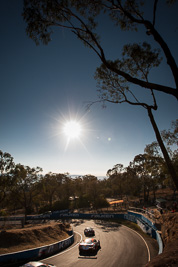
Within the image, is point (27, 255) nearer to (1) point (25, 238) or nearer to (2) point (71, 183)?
(1) point (25, 238)

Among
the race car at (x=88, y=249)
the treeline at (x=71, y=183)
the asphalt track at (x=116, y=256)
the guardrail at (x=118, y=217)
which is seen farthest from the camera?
the treeline at (x=71, y=183)

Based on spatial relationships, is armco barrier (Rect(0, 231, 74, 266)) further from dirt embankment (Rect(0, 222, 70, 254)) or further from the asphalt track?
dirt embankment (Rect(0, 222, 70, 254))

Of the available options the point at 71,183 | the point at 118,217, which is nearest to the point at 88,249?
the point at 118,217

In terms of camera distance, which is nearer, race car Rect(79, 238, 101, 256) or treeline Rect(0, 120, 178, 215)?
race car Rect(79, 238, 101, 256)

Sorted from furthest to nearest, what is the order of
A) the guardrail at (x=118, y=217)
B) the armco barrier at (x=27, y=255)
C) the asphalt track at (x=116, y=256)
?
the guardrail at (x=118, y=217) → the armco barrier at (x=27, y=255) → the asphalt track at (x=116, y=256)

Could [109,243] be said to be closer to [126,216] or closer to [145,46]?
[126,216]

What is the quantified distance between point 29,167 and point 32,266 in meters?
39.9

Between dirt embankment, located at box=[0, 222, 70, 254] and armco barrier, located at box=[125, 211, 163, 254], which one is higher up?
dirt embankment, located at box=[0, 222, 70, 254]

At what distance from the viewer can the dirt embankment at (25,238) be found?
17.0 m

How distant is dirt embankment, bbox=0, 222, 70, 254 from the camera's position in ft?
55.6

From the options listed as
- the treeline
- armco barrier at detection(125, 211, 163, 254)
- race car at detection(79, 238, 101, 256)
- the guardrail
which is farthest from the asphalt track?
the treeline

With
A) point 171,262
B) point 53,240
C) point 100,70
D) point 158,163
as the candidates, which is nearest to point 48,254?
point 53,240

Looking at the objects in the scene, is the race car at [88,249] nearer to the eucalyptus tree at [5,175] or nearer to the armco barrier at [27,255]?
the armco barrier at [27,255]

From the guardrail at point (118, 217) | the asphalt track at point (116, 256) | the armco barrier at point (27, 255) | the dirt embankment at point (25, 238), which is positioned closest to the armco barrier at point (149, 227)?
the guardrail at point (118, 217)
